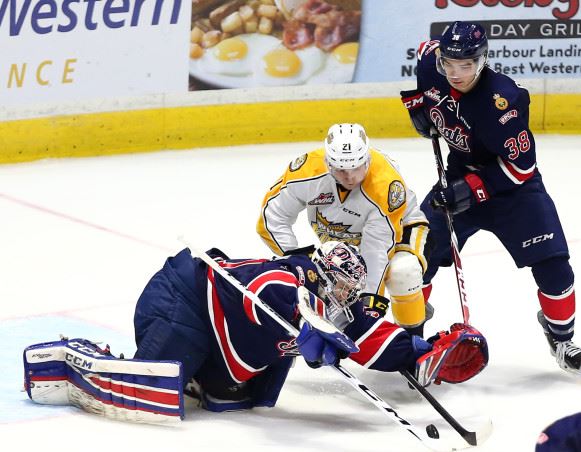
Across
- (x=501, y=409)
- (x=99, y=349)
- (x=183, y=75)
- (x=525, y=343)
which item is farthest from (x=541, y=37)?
(x=99, y=349)

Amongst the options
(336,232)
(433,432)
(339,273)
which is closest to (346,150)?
(336,232)

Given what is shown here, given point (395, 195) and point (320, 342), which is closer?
point (320, 342)

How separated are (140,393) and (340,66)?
400 cm

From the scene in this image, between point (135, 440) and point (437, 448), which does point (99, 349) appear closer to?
point (135, 440)

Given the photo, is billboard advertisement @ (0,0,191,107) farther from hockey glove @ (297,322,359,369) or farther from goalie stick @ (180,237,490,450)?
Result: hockey glove @ (297,322,359,369)

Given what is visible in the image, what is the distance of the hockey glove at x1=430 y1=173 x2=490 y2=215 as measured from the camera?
4.27 m

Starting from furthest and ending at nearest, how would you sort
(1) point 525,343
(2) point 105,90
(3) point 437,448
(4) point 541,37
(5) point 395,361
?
(4) point 541,37, (2) point 105,90, (1) point 525,343, (5) point 395,361, (3) point 437,448

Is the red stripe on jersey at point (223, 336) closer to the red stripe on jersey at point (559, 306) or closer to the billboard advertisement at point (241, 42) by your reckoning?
the red stripe on jersey at point (559, 306)

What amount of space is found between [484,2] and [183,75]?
1786mm

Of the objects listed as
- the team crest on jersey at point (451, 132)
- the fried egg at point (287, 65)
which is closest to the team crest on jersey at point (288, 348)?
the team crest on jersey at point (451, 132)

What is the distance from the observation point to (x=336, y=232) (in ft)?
13.9

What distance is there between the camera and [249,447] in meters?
→ 3.61

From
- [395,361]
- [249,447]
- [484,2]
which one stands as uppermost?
[484,2]

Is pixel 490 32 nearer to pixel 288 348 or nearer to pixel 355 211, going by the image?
pixel 355 211
